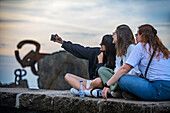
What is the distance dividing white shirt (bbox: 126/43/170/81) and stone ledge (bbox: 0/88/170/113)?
1.01 ft

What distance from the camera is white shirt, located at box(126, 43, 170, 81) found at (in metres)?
2.93

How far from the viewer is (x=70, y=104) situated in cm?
328

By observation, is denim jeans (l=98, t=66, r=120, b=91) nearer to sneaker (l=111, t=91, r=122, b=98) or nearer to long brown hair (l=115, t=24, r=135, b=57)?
sneaker (l=111, t=91, r=122, b=98)

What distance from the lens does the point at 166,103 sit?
9.02 feet

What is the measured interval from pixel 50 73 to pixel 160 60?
27.8ft

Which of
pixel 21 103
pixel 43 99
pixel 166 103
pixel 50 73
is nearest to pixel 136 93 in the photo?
pixel 166 103

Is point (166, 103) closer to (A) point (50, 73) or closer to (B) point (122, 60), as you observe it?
(B) point (122, 60)

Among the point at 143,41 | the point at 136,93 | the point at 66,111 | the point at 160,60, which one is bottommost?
the point at 66,111

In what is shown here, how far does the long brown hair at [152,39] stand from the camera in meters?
3.00

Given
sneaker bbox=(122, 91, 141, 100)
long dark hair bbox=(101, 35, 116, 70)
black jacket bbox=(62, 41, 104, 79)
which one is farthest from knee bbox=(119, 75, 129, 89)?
black jacket bbox=(62, 41, 104, 79)

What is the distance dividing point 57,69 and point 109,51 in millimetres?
7573

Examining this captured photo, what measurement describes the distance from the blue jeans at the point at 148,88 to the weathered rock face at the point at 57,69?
26.5 ft

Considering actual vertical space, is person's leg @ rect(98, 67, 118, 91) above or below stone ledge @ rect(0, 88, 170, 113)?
above

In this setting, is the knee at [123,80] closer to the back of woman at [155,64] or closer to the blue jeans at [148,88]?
the blue jeans at [148,88]
